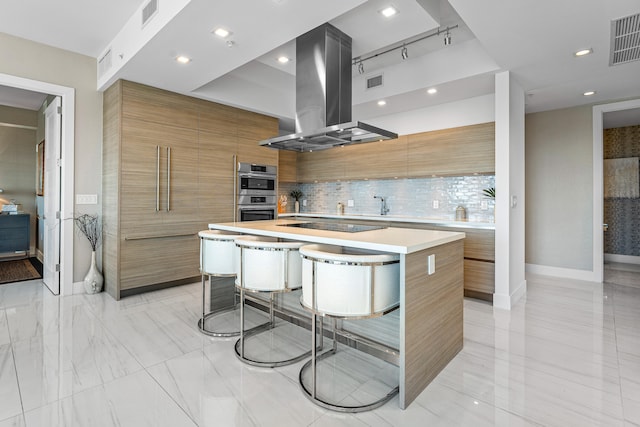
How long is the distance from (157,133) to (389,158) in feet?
10.5

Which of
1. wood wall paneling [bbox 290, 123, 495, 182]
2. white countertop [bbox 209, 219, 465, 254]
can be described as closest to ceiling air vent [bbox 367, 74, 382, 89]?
wood wall paneling [bbox 290, 123, 495, 182]

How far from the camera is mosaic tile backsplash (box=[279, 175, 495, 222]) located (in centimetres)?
441

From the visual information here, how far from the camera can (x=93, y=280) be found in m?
3.93

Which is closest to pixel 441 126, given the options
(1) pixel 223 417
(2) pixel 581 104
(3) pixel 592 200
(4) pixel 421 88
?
(4) pixel 421 88

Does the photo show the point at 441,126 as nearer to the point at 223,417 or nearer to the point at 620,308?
the point at 620,308

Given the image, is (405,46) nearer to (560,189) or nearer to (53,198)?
(560,189)

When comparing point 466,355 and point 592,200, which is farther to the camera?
point 592,200

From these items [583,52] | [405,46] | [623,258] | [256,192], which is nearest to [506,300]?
[583,52]

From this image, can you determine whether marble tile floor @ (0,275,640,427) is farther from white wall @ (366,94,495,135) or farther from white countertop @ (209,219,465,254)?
white wall @ (366,94,495,135)

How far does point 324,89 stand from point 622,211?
6.52 m

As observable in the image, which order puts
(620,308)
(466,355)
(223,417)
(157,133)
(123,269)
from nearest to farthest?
1. (223,417)
2. (466,355)
3. (620,308)
4. (123,269)
5. (157,133)

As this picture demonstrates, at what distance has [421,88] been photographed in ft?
12.9

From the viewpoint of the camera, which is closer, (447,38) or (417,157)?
(447,38)

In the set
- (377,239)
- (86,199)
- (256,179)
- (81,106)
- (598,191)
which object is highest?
(81,106)
